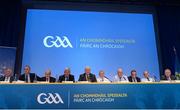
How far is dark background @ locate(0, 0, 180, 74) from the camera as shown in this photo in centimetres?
766

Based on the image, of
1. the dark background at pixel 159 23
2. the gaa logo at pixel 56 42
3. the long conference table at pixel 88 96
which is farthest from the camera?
the dark background at pixel 159 23

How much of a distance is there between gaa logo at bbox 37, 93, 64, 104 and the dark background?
146 inches

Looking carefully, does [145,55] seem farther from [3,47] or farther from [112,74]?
[3,47]

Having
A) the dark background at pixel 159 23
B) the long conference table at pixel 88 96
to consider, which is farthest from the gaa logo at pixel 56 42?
the long conference table at pixel 88 96

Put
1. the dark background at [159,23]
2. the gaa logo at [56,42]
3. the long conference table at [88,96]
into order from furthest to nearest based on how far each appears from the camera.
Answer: the dark background at [159,23]
the gaa logo at [56,42]
the long conference table at [88,96]

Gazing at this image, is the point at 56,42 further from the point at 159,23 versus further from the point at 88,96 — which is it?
the point at 88,96

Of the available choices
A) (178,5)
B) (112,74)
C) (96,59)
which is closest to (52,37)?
(96,59)

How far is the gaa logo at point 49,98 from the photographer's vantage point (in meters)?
4.09

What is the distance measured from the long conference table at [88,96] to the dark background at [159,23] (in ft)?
11.9

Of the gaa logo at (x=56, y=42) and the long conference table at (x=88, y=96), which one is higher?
the gaa logo at (x=56, y=42)

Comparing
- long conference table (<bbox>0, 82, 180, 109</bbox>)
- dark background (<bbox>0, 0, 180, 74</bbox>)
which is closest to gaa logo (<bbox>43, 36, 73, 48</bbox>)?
dark background (<bbox>0, 0, 180, 74</bbox>)

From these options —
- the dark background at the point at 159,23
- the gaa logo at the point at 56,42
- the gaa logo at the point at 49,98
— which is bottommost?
the gaa logo at the point at 49,98

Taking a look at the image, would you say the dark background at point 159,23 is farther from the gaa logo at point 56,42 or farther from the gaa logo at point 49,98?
the gaa logo at point 49,98

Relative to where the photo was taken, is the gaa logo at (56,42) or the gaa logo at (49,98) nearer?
the gaa logo at (49,98)
